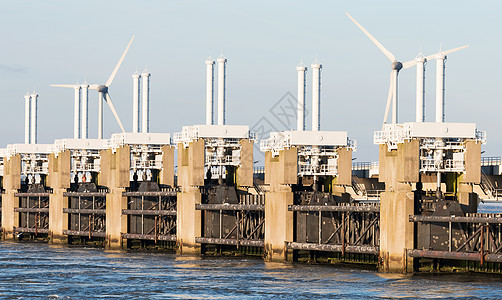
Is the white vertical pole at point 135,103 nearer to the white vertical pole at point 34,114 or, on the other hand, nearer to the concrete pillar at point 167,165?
the concrete pillar at point 167,165

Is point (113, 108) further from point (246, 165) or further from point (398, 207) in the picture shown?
point (398, 207)

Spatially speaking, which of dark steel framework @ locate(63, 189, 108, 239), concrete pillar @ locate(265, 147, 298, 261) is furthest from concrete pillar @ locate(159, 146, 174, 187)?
concrete pillar @ locate(265, 147, 298, 261)

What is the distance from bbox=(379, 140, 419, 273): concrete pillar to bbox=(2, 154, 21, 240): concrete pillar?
7483 cm

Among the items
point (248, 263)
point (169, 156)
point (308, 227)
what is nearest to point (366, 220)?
point (308, 227)

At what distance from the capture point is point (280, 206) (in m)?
91.9

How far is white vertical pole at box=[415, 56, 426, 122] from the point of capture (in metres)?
85.4

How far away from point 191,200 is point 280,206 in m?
13.6

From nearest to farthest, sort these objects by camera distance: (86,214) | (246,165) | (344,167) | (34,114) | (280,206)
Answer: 1. (280,206)
2. (344,167)
3. (246,165)
4. (86,214)
5. (34,114)

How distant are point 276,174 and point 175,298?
2718 cm

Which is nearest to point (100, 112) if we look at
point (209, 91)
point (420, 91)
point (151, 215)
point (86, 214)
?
point (86, 214)

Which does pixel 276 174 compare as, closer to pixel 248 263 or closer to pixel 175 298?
pixel 248 263

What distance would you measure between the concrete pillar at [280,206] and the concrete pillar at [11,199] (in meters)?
59.0

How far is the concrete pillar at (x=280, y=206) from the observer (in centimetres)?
9131

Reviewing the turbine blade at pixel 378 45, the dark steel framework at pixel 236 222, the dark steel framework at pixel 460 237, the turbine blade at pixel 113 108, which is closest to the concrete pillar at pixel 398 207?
the dark steel framework at pixel 460 237
